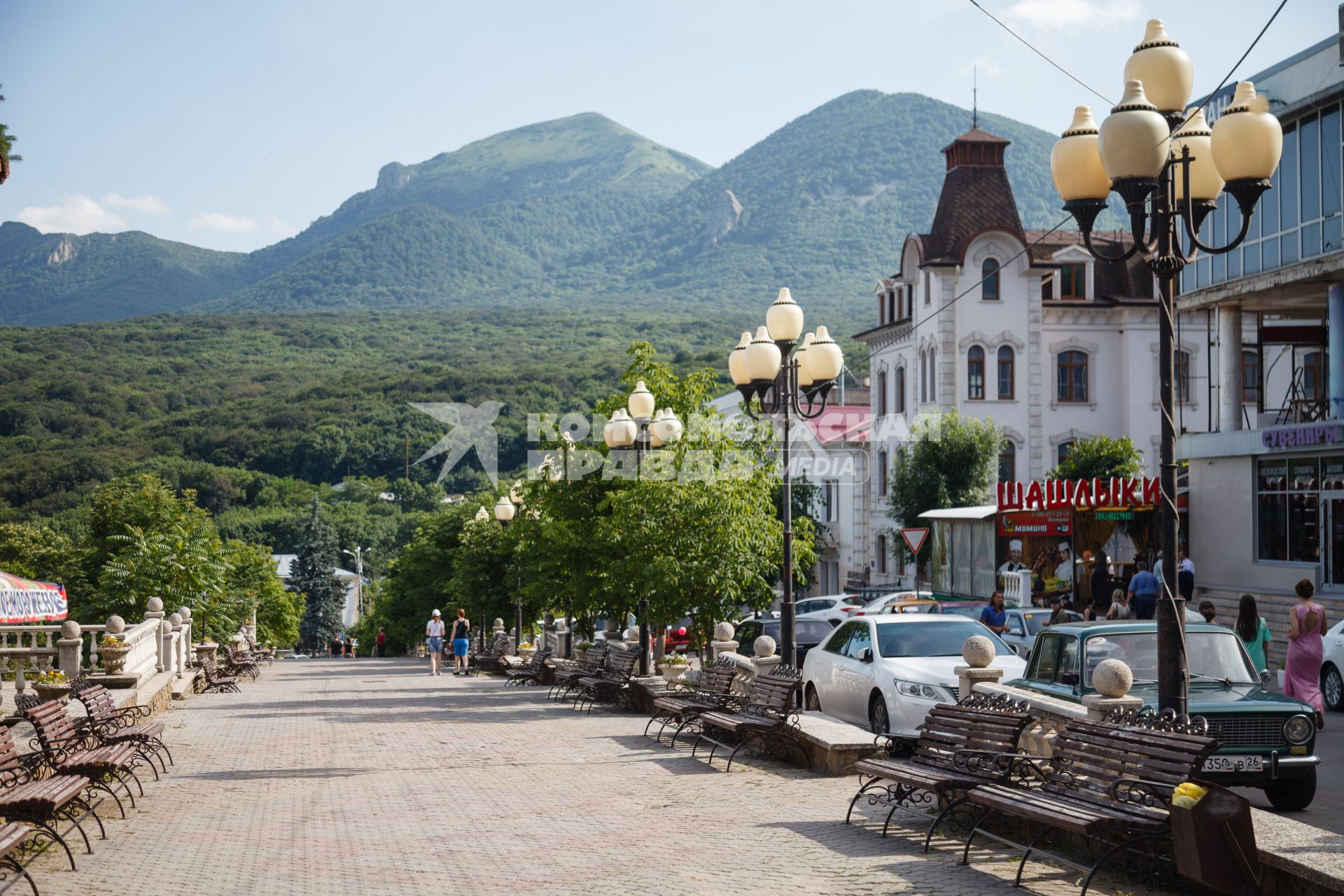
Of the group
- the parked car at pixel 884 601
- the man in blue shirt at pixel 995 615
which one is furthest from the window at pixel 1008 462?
the man in blue shirt at pixel 995 615

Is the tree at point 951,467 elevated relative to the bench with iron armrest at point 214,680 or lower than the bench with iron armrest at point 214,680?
elevated

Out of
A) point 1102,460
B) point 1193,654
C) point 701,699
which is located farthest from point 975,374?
point 1193,654

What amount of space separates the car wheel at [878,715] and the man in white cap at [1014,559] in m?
19.7

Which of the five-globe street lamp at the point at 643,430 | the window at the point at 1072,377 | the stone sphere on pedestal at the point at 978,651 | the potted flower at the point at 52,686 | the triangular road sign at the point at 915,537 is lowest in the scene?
the potted flower at the point at 52,686

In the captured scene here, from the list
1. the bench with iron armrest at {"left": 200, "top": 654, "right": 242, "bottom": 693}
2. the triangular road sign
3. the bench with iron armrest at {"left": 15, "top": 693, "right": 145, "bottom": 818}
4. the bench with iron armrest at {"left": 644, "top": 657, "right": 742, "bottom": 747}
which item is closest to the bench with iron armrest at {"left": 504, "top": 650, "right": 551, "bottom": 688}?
the bench with iron armrest at {"left": 200, "top": 654, "right": 242, "bottom": 693}

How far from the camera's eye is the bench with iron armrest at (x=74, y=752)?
10.6 m

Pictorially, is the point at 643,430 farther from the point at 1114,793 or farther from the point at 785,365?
the point at 1114,793

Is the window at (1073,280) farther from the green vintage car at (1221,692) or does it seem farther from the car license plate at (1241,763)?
the car license plate at (1241,763)

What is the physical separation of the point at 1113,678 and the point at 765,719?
4.95 metres

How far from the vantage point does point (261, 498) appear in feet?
402

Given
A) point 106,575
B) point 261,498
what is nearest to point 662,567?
point 106,575

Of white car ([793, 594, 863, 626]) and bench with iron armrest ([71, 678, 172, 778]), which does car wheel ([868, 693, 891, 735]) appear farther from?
white car ([793, 594, 863, 626])

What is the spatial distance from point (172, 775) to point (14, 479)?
9144 centimetres

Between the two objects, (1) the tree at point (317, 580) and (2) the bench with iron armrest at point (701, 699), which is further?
(1) the tree at point (317, 580)
